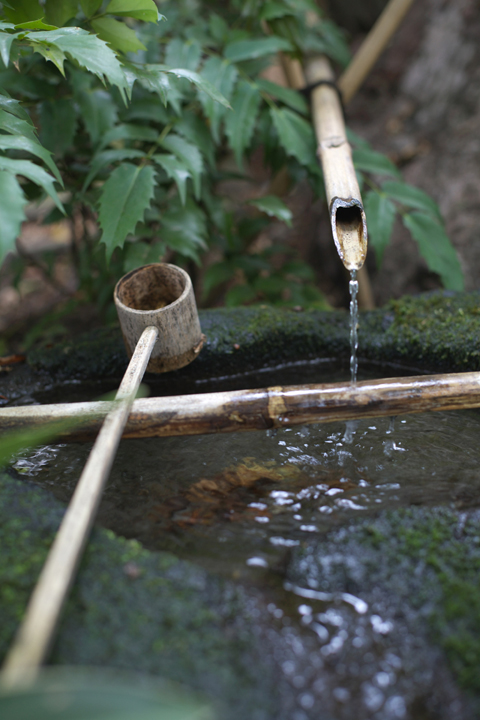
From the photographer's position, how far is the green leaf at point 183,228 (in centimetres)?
262

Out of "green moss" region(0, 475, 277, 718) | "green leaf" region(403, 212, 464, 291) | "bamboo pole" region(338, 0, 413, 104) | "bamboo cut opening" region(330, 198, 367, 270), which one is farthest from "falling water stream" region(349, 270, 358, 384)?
"bamboo pole" region(338, 0, 413, 104)

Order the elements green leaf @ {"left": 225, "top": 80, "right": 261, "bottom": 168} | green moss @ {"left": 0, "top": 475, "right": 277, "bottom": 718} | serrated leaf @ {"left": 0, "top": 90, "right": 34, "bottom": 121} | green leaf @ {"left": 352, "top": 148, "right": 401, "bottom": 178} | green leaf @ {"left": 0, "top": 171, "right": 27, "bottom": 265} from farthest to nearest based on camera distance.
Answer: green leaf @ {"left": 352, "top": 148, "right": 401, "bottom": 178} < green leaf @ {"left": 225, "top": 80, "right": 261, "bottom": 168} < serrated leaf @ {"left": 0, "top": 90, "right": 34, "bottom": 121} < green leaf @ {"left": 0, "top": 171, "right": 27, "bottom": 265} < green moss @ {"left": 0, "top": 475, "right": 277, "bottom": 718}

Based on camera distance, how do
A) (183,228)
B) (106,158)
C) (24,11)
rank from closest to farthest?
(24,11) < (106,158) < (183,228)

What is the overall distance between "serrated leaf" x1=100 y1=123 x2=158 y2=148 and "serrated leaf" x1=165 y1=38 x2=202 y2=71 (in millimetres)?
447

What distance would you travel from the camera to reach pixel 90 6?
213 cm

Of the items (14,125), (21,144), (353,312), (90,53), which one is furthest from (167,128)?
(353,312)

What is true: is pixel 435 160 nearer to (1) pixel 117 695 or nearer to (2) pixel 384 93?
(2) pixel 384 93

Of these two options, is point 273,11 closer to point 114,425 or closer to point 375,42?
point 375,42

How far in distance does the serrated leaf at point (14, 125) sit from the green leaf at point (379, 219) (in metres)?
1.85

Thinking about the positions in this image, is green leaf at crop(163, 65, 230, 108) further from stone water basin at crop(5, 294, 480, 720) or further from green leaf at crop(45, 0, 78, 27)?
stone water basin at crop(5, 294, 480, 720)

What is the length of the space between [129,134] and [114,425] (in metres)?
1.76

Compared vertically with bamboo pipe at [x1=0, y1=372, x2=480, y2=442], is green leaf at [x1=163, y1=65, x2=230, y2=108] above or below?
above

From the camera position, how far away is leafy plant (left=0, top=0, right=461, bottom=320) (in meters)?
2.17

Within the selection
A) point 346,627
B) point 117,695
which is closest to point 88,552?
point 117,695
